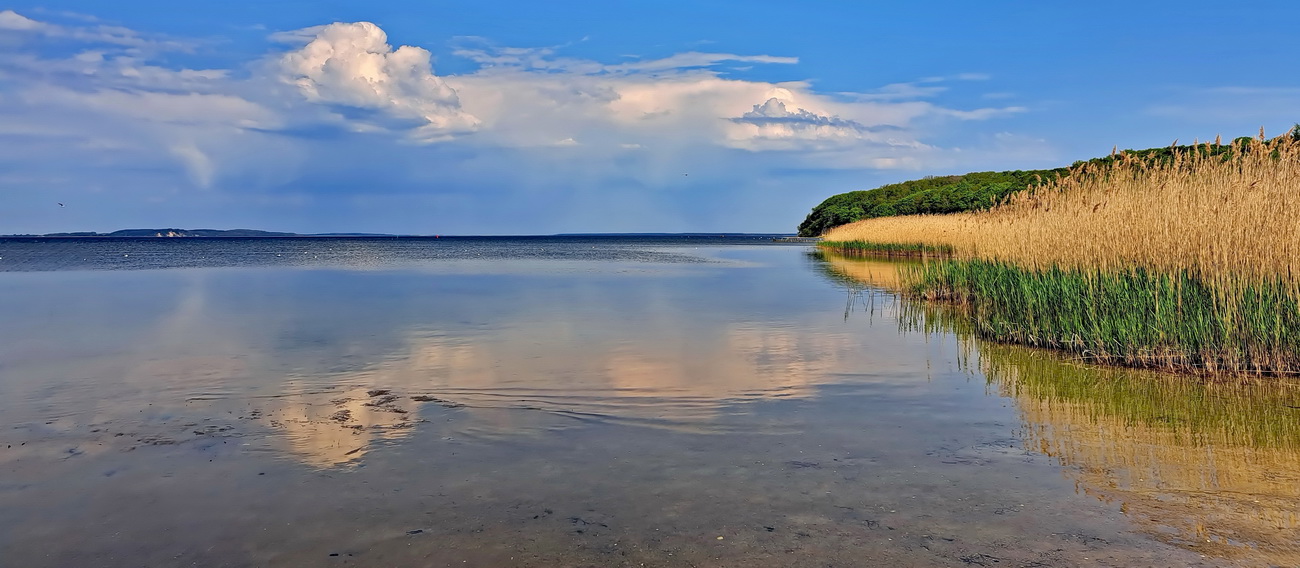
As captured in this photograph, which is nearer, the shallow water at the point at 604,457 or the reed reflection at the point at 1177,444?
the shallow water at the point at 604,457

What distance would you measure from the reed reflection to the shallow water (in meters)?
0.03

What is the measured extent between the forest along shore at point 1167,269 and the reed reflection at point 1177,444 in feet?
1.67

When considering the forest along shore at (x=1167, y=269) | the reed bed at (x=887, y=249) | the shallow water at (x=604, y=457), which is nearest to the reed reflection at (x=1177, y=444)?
the shallow water at (x=604, y=457)

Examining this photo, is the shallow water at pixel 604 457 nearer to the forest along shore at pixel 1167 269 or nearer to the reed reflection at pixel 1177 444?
the reed reflection at pixel 1177 444

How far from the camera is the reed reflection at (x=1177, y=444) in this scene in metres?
4.62

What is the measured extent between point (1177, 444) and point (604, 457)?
425 centimetres

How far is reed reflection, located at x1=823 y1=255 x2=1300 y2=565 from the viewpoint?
4625mm

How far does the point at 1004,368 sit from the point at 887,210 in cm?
7895

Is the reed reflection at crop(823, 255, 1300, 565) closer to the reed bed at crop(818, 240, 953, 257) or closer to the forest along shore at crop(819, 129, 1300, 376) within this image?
the forest along shore at crop(819, 129, 1300, 376)

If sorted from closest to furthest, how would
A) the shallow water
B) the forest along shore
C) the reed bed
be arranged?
1. the shallow water
2. the forest along shore
3. the reed bed

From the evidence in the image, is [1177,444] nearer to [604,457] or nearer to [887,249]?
[604,457]

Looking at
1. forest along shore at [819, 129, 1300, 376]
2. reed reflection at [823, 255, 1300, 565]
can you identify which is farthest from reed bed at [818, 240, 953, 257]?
reed reflection at [823, 255, 1300, 565]

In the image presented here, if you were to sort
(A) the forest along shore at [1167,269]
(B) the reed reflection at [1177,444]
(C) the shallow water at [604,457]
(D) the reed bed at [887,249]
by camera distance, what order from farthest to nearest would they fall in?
(D) the reed bed at [887,249], (A) the forest along shore at [1167,269], (B) the reed reflection at [1177,444], (C) the shallow water at [604,457]

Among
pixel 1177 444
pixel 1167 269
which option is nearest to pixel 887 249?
pixel 1167 269
